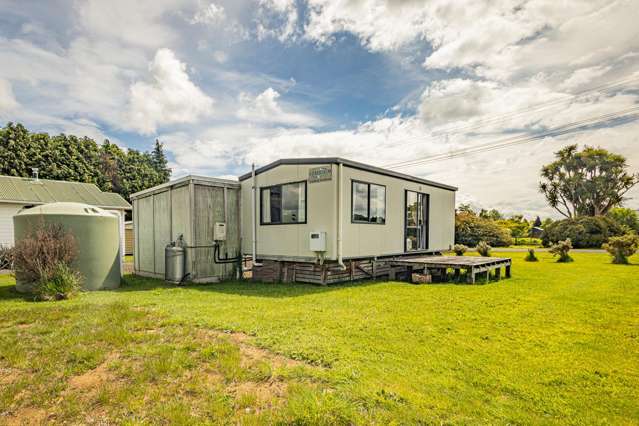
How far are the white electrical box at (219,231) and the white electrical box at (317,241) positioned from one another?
2.87 metres

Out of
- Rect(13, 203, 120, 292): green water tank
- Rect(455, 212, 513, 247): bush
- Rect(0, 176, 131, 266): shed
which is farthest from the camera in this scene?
Rect(455, 212, 513, 247): bush

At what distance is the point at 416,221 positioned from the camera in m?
11.3

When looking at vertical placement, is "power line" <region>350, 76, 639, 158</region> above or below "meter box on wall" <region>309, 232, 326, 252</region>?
above

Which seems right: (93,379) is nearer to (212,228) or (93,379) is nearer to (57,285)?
(57,285)

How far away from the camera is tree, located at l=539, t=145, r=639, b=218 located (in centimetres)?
2892

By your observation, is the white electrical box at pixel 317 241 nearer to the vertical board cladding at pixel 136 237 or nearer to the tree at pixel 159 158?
the vertical board cladding at pixel 136 237

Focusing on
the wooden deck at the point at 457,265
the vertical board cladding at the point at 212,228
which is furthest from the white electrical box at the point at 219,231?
the wooden deck at the point at 457,265

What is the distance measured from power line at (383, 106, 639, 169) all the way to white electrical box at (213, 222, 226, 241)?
15713mm

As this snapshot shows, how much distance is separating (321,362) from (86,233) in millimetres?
7335

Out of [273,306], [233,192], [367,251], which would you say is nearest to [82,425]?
[273,306]

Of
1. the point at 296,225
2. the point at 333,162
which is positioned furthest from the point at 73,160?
the point at 333,162

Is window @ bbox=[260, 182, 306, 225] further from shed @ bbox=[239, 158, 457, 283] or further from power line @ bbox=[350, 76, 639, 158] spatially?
power line @ bbox=[350, 76, 639, 158]

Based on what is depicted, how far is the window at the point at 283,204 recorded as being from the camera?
863 centimetres

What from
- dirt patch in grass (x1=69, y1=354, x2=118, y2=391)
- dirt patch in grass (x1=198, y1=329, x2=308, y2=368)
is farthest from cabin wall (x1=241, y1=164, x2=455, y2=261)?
dirt patch in grass (x1=69, y1=354, x2=118, y2=391)
